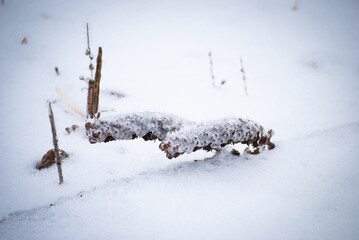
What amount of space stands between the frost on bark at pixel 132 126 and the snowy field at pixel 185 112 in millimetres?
301

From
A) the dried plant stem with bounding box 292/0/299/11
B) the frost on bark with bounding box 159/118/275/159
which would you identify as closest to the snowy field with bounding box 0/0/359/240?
the dried plant stem with bounding box 292/0/299/11

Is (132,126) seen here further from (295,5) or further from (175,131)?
(295,5)

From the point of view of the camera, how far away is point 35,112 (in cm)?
231

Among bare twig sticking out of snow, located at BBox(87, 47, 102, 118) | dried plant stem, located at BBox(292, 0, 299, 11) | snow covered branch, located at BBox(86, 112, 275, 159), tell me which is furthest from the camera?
dried plant stem, located at BBox(292, 0, 299, 11)

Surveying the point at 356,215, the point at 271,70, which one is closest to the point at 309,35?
the point at 271,70

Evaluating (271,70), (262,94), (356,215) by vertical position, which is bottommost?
(356,215)

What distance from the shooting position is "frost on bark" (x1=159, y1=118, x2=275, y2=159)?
1328 millimetres

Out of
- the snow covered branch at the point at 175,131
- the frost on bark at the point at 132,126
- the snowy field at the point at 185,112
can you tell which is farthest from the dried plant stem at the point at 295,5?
the frost on bark at the point at 132,126

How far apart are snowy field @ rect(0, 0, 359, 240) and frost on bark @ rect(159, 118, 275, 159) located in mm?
238

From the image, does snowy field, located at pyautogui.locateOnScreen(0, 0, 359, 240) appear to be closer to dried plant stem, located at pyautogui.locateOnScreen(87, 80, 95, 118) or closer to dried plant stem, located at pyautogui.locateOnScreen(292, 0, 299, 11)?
dried plant stem, located at pyautogui.locateOnScreen(292, 0, 299, 11)

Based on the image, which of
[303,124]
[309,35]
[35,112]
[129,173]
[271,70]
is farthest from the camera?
[309,35]

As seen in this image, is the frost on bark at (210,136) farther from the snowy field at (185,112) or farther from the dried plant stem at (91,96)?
the dried plant stem at (91,96)

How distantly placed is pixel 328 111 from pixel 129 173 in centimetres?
253

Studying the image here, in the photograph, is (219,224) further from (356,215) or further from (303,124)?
(303,124)
